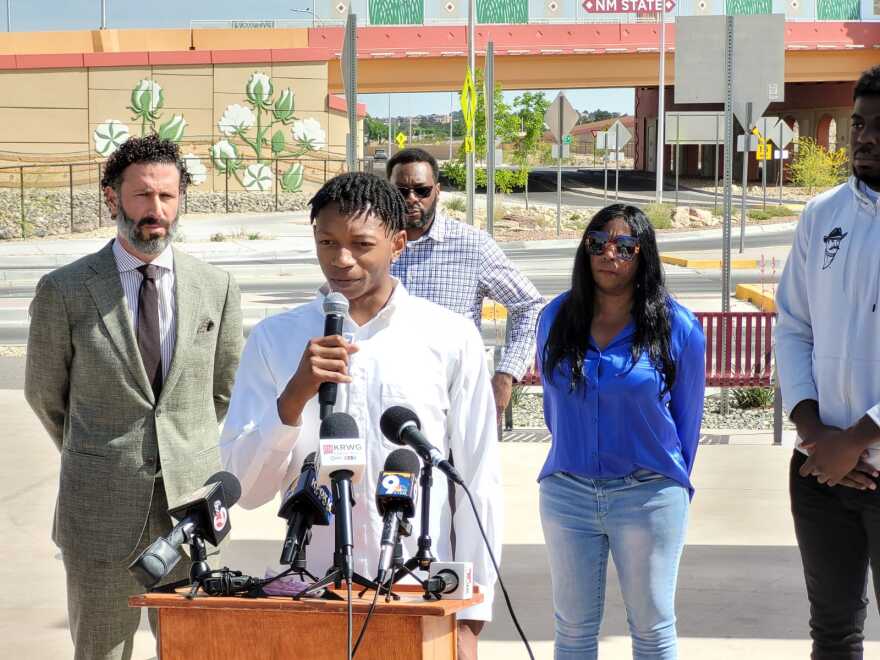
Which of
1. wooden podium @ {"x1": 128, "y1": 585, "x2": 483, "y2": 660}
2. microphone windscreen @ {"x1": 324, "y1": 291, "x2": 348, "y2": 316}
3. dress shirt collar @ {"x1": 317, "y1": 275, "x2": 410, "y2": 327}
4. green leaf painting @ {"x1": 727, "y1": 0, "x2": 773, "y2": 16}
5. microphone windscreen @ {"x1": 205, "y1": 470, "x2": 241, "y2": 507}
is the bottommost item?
wooden podium @ {"x1": 128, "y1": 585, "x2": 483, "y2": 660}

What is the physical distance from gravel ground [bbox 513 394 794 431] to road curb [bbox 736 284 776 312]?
6.54 meters

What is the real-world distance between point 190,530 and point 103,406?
1724mm

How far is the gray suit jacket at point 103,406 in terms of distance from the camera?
13.1 ft

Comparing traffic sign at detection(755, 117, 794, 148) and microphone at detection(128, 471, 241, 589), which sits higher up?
traffic sign at detection(755, 117, 794, 148)

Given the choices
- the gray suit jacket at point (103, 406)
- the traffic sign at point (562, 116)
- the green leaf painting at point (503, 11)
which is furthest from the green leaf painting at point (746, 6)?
the gray suit jacket at point (103, 406)

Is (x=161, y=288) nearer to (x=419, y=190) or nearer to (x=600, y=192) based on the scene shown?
(x=419, y=190)

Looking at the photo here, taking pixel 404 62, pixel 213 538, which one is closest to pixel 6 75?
pixel 404 62

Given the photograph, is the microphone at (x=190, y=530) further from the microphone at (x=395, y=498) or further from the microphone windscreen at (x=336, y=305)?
the microphone windscreen at (x=336, y=305)

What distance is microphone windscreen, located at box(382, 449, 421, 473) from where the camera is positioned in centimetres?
241

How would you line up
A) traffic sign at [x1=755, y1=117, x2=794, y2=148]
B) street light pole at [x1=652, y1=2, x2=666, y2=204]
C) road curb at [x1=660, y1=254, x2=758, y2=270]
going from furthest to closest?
street light pole at [x1=652, y1=2, x2=666, y2=204]
traffic sign at [x1=755, y1=117, x2=794, y2=148]
road curb at [x1=660, y1=254, x2=758, y2=270]

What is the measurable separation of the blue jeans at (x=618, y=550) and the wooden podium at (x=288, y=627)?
1.71 meters

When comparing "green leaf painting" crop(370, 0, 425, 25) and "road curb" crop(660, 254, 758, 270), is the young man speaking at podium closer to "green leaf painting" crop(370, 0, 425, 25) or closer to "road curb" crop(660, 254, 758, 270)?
"road curb" crop(660, 254, 758, 270)

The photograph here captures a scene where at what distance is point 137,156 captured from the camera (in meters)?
4.01

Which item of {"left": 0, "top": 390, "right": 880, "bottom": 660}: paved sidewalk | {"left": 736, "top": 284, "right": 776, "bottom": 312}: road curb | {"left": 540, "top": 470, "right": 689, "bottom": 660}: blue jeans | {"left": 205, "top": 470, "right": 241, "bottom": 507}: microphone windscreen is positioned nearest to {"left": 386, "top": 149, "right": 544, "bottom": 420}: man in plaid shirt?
{"left": 0, "top": 390, "right": 880, "bottom": 660}: paved sidewalk
